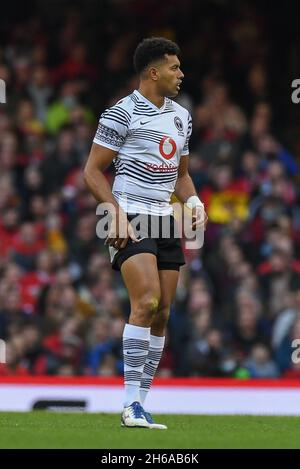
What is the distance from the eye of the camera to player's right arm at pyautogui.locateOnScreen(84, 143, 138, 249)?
834 cm

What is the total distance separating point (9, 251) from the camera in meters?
15.5

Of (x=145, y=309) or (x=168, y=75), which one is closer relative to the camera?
(x=145, y=309)

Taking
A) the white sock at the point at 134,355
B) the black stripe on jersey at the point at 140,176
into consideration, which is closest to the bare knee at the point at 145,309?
the white sock at the point at 134,355

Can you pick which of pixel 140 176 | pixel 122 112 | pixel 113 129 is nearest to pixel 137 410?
pixel 140 176

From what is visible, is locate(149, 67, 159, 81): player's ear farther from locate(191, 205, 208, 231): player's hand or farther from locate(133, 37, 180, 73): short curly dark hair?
locate(191, 205, 208, 231): player's hand

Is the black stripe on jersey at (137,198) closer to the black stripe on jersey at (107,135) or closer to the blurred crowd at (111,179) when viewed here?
the black stripe on jersey at (107,135)

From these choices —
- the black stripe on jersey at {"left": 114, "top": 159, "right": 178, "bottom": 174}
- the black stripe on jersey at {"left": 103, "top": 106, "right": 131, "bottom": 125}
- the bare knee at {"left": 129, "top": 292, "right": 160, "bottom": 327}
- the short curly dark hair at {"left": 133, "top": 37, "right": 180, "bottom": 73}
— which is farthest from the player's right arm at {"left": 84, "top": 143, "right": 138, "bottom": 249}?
the short curly dark hair at {"left": 133, "top": 37, "right": 180, "bottom": 73}

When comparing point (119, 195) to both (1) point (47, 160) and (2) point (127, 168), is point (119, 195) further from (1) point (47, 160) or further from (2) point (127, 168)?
(1) point (47, 160)

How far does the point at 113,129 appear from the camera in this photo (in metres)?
8.48

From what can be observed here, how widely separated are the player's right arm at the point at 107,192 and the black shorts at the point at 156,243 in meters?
0.08

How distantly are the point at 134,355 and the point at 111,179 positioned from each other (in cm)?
786

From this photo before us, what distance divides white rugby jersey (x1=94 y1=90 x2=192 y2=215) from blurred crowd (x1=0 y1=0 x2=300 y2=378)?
5.18 meters

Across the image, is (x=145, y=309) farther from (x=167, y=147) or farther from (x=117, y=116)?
(x=117, y=116)
